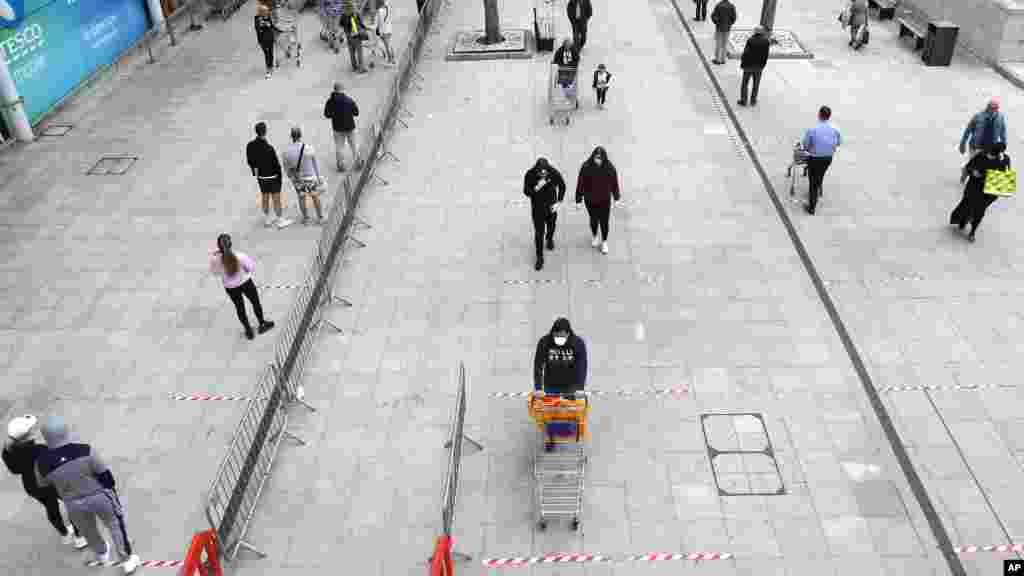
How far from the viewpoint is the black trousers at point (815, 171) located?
11.9 meters

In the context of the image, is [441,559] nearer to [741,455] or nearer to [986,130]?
[741,455]

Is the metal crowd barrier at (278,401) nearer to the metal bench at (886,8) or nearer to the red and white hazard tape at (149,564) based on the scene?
the red and white hazard tape at (149,564)

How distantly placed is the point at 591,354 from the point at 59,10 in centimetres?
1482

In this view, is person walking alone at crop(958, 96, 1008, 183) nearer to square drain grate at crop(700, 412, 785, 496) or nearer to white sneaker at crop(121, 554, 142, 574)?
square drain grate at crop(700, 412, 785, 496)

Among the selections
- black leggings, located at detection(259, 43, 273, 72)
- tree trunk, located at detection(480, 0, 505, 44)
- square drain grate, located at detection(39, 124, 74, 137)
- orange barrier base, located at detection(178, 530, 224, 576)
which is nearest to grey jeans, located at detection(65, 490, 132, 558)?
orange barrier base, located at detection(178, 530, 224, 576)

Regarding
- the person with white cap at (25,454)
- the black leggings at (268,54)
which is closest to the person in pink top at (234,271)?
the person with white cap at (25,454)

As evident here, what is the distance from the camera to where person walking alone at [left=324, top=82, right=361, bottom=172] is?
13305mm

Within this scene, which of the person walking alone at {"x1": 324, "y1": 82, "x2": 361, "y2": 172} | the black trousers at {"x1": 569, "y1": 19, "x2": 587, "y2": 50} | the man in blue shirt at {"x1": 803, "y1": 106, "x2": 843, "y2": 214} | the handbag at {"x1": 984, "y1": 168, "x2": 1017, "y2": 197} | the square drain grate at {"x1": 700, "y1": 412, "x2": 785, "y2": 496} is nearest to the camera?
the square drain grate at {"x1": 700, "y1": 412, "x2": 785, "y2": 496}

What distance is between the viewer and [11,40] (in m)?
15.6

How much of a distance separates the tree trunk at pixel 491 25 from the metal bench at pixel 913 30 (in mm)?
9881

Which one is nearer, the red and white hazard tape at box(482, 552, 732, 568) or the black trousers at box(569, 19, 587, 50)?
the red and white hazard tape at box(482, 552, 732, 568)

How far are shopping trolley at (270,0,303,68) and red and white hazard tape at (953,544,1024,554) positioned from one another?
1733 cm

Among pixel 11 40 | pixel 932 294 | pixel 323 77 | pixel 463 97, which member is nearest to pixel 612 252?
pixel 932 294

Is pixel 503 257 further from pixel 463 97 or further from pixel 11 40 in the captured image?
pixel 11 40
